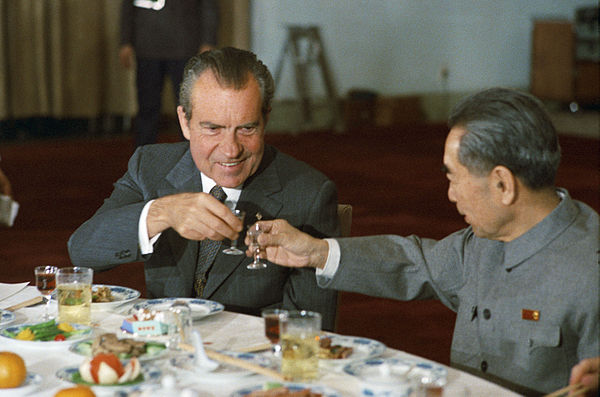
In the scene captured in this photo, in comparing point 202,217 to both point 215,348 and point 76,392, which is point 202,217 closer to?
point 215,348

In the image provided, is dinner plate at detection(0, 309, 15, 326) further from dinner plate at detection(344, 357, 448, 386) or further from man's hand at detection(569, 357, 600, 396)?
man's hand at detection(569, 357, 600, 396)

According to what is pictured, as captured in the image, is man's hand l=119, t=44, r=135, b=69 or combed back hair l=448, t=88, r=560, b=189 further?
man's hand l=119, t=44, r=135, b=69

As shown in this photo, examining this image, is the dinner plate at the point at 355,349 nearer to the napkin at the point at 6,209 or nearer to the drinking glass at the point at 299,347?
the drinking glass at the point at 299,347

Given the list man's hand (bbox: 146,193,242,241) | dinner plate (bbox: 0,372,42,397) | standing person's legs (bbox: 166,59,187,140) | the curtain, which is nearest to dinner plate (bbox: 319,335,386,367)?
man's hand (bbox: 146,193,242,241)

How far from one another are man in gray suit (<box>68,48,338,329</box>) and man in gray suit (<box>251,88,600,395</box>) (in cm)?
56

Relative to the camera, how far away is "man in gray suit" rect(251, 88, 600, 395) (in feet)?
6.11

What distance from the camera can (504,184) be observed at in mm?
1905

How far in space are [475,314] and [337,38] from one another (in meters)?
9.58

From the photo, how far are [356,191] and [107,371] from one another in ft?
A: 18.9

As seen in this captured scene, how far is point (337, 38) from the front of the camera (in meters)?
11.3

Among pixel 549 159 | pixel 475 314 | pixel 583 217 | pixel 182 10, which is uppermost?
pixel 182 10

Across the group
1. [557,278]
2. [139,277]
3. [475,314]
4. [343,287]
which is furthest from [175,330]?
[139,277]

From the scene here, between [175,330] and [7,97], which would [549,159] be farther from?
[7,97]

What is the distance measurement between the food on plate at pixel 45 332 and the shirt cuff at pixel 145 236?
461 millimetres
